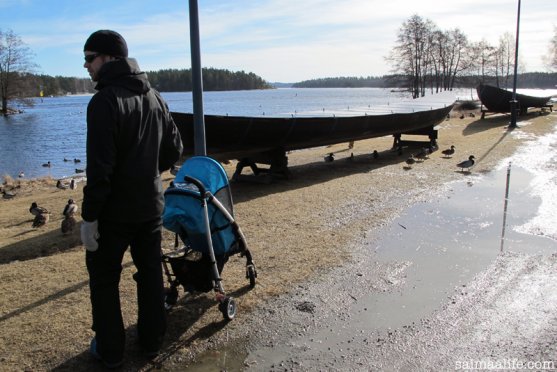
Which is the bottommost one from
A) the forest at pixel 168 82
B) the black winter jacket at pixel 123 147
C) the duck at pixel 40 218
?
the duck at pixel 40 218

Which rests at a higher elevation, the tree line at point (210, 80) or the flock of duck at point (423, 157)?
the tree line at point (210, 80)

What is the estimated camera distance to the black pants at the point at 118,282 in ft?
11.0

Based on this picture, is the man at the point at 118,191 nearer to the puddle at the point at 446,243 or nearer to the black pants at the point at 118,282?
the black pants at the point at 118,282

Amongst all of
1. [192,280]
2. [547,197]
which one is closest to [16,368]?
[192,280]

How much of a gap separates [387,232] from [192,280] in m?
3.56

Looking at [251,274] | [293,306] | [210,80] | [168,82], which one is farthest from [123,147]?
[210,80]

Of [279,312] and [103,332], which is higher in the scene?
[103,332]

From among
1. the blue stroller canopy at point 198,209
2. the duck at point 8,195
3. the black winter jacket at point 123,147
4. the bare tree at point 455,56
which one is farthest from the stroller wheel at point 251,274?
the bare tree at point 455,56

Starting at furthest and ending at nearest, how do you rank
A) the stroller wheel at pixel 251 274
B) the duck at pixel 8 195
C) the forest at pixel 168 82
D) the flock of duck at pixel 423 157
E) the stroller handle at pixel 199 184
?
the forest at pixel 168 82 < the duck at pixel 8 195 < the flock of duck at pixel 423 157 < the stroller wheel at pixel 251 274 < the stroller handle at pixel 199 184

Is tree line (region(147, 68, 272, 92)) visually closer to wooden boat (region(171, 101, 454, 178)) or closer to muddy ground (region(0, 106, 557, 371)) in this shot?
wooden boat (region(171, 101, 454, 178))

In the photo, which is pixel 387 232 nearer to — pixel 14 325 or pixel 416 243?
pixel 416 243

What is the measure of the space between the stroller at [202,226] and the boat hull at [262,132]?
226 inches

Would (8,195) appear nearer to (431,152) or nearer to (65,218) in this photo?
(65,218)

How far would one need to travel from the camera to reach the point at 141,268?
361 cm
